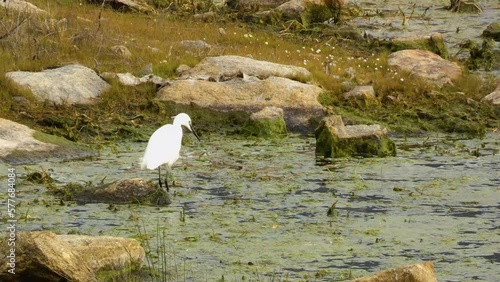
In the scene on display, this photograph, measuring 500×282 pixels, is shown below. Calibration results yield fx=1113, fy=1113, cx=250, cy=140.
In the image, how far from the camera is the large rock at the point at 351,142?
13648 mm

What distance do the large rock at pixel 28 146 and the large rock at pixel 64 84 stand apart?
159cm

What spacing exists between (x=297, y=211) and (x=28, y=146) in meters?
3.46

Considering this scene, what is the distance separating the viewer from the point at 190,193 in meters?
11.7

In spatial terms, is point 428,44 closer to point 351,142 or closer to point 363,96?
point 363,96

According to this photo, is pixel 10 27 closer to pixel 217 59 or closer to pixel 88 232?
pixel 217 59

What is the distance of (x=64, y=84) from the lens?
14852mm

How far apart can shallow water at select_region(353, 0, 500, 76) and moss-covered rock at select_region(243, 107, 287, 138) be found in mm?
6663

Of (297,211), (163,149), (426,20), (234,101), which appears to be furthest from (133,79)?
(426,20)

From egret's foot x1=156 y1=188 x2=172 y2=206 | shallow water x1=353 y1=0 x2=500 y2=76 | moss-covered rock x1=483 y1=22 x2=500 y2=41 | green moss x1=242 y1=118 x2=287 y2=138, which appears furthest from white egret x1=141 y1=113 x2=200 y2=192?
moss-covered rock x1=483 y1=22 x2=500 y2=41

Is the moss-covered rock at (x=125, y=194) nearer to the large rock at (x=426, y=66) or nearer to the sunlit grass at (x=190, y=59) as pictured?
the sunlit grass at (x=190, y=59)

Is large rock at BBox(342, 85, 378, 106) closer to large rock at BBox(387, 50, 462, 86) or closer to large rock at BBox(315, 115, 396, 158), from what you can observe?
large rock at BBox(387, 50, 462, 86)

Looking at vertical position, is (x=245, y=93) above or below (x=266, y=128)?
above

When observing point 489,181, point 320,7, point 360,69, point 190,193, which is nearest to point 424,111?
point 360,69

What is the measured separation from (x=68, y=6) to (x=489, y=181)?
10071mm
